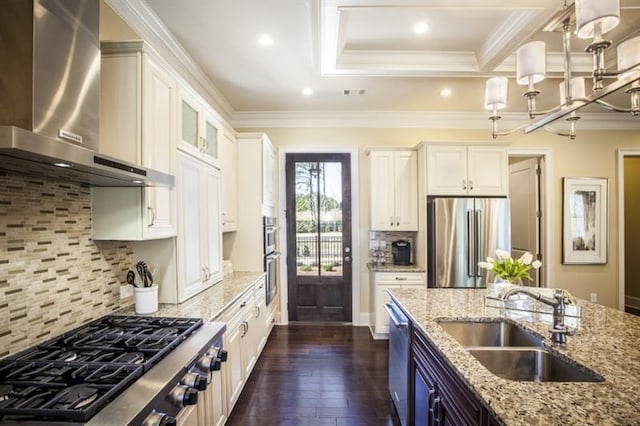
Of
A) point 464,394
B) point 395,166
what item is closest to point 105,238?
point 464,394

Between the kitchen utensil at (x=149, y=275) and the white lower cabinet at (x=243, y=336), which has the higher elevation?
the kitchen utensil at (x=149, y=275)

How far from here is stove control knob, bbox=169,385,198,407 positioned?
1.23 metres

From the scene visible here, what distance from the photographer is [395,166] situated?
419 centimetres

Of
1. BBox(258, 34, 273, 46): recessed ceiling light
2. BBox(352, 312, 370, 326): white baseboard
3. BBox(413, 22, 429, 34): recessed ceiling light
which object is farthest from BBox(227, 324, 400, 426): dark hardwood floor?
BBox(413, 22, 429, 34): recessed ceiling light

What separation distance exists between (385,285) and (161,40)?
11.0 ft

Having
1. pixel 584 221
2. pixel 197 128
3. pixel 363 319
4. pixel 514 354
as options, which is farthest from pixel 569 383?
pixel 584 221

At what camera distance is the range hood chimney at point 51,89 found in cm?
104

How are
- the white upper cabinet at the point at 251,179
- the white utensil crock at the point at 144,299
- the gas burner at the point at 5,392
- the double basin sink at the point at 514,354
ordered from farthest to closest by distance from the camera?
the white upper cabinet at the point at 251,179, the white utensil crock at the point at 144,299, the double basin sink at the point at 514,354, the gas burner at the point at 5,392

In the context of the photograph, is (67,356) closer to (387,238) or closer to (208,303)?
(208,303)

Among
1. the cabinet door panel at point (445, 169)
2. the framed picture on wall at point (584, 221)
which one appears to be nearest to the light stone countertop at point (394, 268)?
the cabinet door panel at point (445, 169)

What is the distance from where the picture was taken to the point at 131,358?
1.30 m

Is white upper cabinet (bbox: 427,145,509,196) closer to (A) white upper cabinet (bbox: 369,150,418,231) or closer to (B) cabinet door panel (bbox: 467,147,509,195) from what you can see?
(B) cabinet door panel (bbox: 467,147,509,195)

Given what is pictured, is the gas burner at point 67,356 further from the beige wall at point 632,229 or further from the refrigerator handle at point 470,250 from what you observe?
the beige wall at point 632,229

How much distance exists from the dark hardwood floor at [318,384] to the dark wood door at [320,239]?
0.51 m
